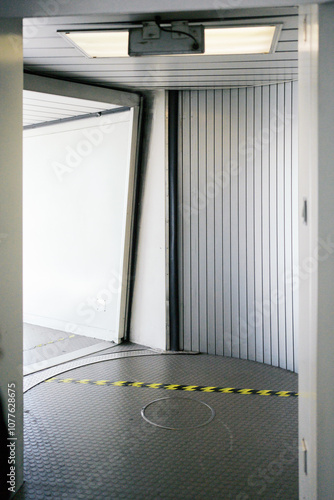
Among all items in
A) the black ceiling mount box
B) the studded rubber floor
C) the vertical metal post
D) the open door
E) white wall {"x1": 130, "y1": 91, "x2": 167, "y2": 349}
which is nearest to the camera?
the studded rubber floor

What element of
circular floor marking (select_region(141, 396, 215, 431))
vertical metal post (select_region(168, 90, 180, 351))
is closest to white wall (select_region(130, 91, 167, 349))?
vertical metal post (select_region(168, 90, 180, 351))

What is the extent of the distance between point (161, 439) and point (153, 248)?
285 cm

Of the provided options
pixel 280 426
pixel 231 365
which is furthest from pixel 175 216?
pixel 280 426

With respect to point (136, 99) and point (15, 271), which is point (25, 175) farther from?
point (15, 271)

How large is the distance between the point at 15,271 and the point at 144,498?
5.21ft

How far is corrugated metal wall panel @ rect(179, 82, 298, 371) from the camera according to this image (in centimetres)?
517

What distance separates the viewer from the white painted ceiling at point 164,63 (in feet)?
11.4

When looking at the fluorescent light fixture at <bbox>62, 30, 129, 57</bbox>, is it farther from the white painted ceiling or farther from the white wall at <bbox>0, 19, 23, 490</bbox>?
the white wall at <bbox>0, 19, 23, 490</bbox>

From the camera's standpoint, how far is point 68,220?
693cm

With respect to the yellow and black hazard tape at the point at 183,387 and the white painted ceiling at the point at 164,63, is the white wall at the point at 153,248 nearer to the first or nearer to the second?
the white painted ceiling at the point at 164,63

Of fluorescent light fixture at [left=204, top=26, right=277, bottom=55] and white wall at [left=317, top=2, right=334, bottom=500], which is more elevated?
fluorescent light fixture at [left=204, top=26, right=277, bottom=55]

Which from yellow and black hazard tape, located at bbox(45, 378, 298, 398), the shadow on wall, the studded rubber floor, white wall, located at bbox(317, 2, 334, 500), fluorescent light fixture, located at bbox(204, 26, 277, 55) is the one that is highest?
fluorescent light fixture, located at bbox(204, 26, 277, 55)

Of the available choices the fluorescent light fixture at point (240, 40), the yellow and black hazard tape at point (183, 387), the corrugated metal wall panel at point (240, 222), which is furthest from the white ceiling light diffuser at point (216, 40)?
the yellow and black hazard tape at point (183, 387)

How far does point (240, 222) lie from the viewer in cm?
557
